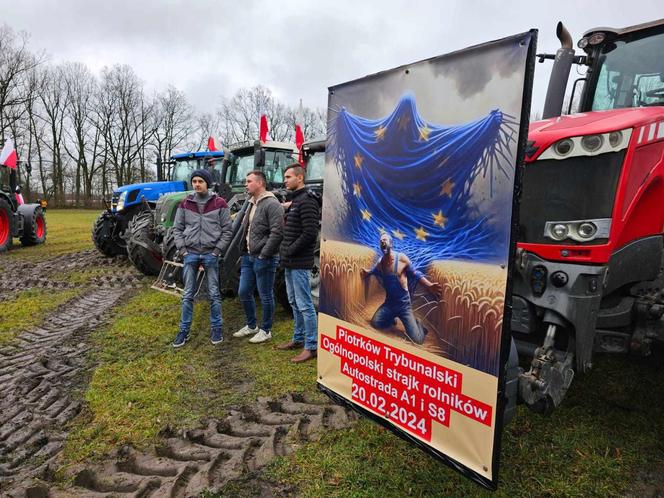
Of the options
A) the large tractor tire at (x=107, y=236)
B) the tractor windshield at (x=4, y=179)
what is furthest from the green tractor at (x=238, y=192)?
the tractor windshield at (x=4, y=179)

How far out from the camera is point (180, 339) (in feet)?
15.4

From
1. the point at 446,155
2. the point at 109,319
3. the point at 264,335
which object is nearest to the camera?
the point at 446,155

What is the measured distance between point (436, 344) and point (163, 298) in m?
5.55

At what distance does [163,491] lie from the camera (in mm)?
2350

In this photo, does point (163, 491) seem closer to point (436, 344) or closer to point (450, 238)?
point (436, 344)

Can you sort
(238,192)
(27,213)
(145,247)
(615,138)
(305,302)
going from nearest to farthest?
(615,138)
(305,302)
(145,247)
(238,192)
(27,213)

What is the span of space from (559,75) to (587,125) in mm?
A: 1251

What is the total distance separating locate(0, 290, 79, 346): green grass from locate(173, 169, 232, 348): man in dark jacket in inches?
76.6

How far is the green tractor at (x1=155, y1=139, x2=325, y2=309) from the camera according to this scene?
5.21m

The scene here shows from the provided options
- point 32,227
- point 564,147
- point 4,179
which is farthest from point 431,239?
point 4,179

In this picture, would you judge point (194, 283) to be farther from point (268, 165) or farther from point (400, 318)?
point (268, 165)

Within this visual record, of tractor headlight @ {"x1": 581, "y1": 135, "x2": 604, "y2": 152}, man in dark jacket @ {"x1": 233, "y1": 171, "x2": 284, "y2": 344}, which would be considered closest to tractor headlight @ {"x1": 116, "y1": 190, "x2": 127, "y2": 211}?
man in dark jacket @ {"x1": 233, "y1": 171, "x2": 284, "y2": 344}

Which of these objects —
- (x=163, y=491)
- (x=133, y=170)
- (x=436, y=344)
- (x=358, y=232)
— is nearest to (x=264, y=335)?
(x=163, y=491)

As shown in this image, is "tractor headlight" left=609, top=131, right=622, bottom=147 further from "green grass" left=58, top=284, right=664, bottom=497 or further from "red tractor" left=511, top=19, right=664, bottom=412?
"green grass" left=58, top=284, right=664, bottom=497
